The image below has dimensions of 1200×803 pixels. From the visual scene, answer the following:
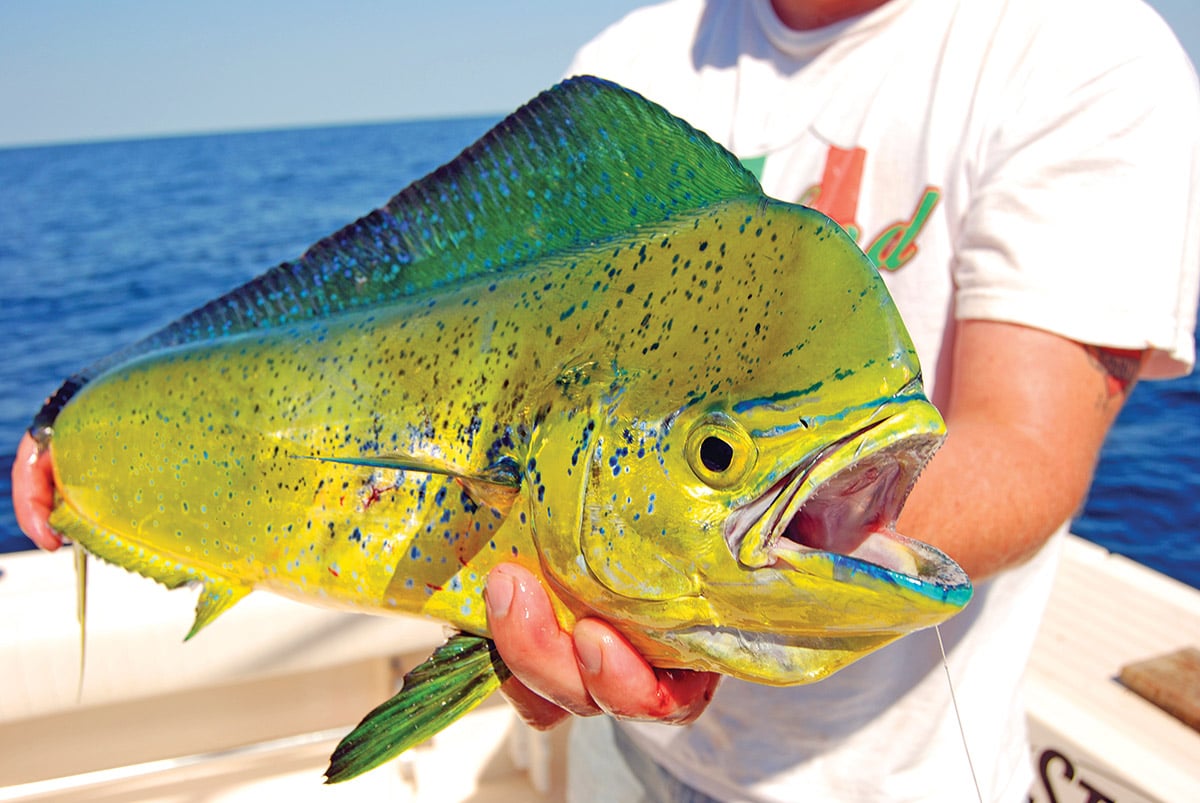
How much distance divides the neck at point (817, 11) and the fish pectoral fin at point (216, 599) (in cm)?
183

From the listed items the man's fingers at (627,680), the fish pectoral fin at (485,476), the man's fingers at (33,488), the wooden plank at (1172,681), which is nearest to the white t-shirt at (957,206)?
the man's fingers at (627,680)

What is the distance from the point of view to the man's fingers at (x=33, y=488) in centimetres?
205

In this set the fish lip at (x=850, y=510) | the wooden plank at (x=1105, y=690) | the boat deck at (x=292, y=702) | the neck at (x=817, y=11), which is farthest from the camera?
the boat deck at (x=292, y=702)

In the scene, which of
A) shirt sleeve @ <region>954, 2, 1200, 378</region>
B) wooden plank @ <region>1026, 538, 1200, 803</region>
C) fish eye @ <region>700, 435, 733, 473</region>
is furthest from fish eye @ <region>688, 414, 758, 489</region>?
wooden plank @ <region>1026, 538, 1200, 803</region>

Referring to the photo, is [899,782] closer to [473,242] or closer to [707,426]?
[707,426]

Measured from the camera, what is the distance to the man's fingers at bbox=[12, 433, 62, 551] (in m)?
2.05

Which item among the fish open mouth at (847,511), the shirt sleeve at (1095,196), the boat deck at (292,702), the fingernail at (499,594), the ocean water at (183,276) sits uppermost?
the shirt sleeve at (1095,196)

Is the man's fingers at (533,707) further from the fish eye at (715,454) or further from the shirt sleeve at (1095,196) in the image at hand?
the shirt sleeve at (1095,196)

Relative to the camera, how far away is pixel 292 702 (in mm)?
4363

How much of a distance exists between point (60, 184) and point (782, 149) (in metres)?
68.7

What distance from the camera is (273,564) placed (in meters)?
1.62

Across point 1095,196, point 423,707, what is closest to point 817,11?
point 1095,196

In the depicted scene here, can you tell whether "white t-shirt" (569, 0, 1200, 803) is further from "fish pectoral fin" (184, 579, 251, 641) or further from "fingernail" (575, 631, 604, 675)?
"fish pectoral fin" (184, 579, 251, 641)

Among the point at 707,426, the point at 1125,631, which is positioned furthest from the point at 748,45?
the point at 1125,631
